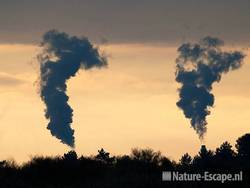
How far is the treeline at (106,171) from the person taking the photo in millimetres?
56688

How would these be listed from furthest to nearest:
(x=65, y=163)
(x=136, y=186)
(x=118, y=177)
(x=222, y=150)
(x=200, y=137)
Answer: (x=200, y=137)
(x=222, y=150)
(x=65, y=163)
(x=118, y=177)
(x=136, y=186)

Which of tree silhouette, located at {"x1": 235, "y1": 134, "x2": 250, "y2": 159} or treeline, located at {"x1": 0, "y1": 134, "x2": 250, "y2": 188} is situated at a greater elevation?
tree silhouette, located at {"x1": 235, "y1": 134, "x2": 250, "y2": 159}

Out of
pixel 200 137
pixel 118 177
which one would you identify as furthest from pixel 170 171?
pixel 200 137

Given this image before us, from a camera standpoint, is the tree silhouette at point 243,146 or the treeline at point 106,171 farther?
the tree silhouette at point 243,146

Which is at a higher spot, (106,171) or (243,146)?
(243,146)

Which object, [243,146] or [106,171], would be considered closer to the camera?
[106,171]

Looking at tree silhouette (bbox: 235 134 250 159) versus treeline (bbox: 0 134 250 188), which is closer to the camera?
treeline (bbox: 0 134 250 188)

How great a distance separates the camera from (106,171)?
68438 mm

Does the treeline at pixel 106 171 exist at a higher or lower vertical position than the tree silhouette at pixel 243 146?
lower

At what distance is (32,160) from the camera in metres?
71.6

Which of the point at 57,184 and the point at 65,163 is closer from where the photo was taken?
the point at 57,184

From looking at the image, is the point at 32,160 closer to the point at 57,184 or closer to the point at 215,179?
the point at 57,184

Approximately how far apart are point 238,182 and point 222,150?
37205mm

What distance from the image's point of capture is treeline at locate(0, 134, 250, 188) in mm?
56688
